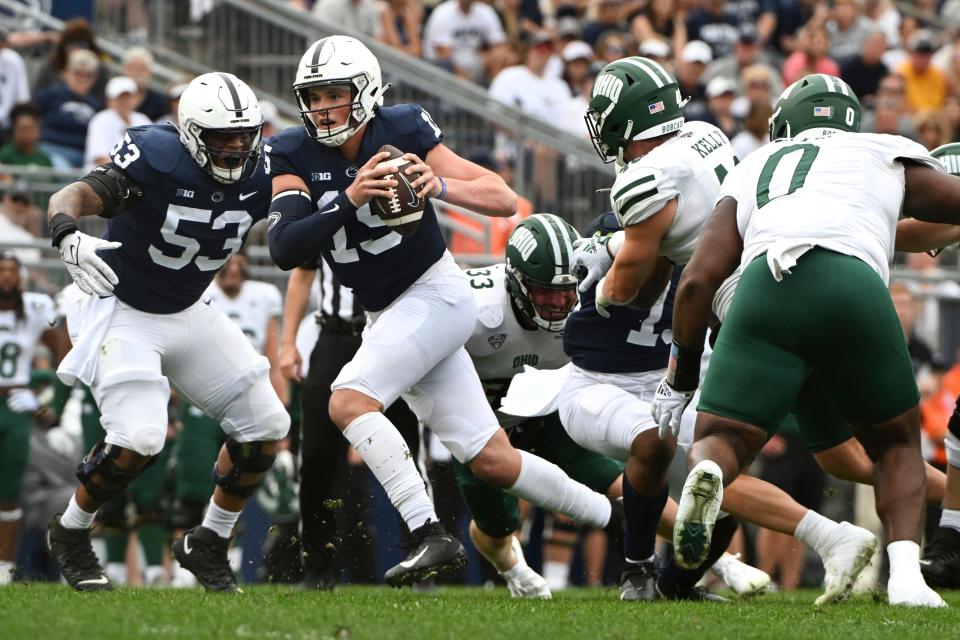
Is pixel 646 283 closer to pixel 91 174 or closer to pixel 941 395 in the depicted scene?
pixel 91 174

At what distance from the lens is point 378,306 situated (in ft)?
21.5

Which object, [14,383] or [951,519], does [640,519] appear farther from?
[14,383]

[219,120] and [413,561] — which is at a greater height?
[219,120]

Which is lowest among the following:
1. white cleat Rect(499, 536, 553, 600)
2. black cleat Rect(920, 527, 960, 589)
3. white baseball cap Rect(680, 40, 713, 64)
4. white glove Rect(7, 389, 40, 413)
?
white cleat Rect(499, 536, 553, 600)

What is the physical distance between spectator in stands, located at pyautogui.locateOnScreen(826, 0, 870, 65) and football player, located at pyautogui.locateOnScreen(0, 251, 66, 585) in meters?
8.21

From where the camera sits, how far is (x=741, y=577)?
22.0 feet

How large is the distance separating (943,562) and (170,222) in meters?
3.41

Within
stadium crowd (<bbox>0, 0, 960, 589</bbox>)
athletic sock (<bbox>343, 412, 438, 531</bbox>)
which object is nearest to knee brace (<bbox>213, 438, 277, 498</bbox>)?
stadium crowd (<bbox>0, 0, 960, 589</bbox>)

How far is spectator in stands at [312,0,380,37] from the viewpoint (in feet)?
43.0

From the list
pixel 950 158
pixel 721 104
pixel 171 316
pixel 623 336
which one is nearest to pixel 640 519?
pixel 623 336

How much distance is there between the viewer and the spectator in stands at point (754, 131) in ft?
37.9

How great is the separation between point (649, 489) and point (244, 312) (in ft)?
13.3

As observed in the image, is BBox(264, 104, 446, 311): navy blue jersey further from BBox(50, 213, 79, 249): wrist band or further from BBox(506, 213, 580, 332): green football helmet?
BBox(50, 213, 79, 249): wrist band

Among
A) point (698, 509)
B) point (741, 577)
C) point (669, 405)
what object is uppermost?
point (669, 405)
